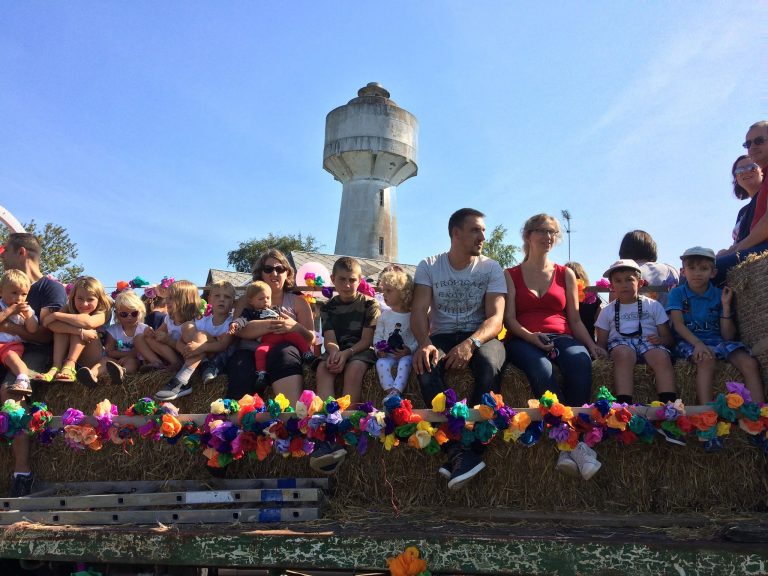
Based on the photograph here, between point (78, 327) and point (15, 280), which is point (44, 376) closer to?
point (78, 327)

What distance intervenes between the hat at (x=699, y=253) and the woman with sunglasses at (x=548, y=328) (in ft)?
2.53

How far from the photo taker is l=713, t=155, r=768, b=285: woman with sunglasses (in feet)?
14.4

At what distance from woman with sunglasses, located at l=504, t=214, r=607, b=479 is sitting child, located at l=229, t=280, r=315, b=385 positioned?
60.5 inches

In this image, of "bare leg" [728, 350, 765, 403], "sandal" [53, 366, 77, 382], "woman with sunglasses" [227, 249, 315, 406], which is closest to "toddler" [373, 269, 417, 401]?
"woman with sunglasses" [227, 249, 315, 406]

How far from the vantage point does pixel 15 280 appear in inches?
194

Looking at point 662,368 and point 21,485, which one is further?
point 21,485

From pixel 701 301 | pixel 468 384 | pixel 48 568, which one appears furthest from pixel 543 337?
pixel 48 568

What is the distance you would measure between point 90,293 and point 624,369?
13.3ft

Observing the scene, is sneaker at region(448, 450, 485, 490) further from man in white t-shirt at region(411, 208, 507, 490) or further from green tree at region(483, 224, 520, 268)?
green tree at region(483, 224, 520, 268)


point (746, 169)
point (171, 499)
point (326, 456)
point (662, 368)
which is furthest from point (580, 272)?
point (171, 499)

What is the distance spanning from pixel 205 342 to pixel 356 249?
88.6 ft

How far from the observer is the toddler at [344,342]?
3.83 meters

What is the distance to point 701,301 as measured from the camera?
171 inches

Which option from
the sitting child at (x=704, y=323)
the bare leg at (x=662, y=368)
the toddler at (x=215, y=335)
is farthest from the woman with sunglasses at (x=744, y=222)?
the toddler at (x=215, y=335)
